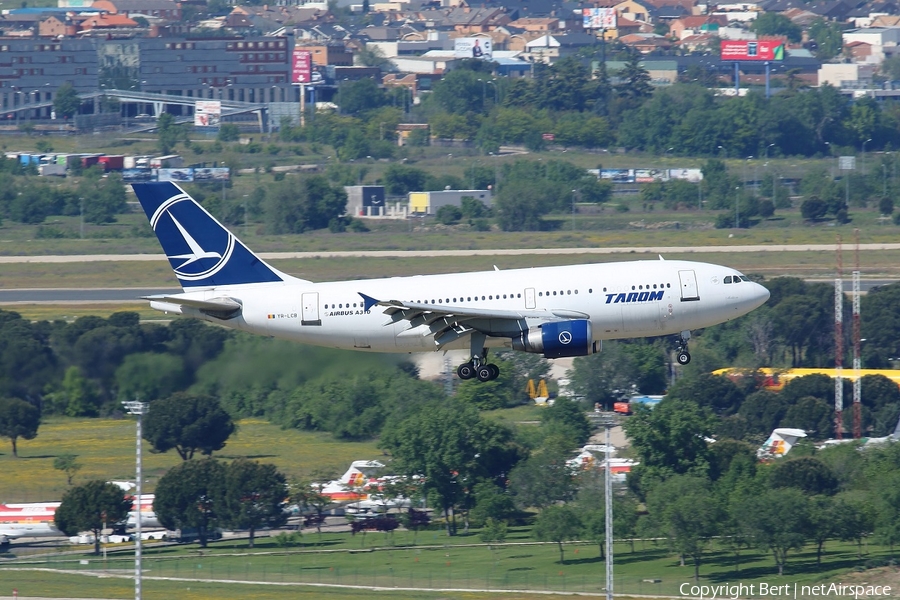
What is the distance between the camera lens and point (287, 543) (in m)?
91.3

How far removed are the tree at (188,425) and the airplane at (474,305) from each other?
38.8m

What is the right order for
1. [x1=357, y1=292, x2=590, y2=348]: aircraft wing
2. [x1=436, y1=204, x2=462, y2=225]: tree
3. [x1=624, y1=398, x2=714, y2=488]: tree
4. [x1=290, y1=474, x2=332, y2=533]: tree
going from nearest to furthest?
[x1=357, y1=292, x2=590, y2=348]: aircraft wing → [x1=290, y1=474, x2=332, y2=533]: tree → [x1=624, y1=398, x2=714, y2=488]: tree → [x1=436, y1=204, x2=462, y2=225]: tree

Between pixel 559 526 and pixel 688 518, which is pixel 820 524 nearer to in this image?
pixel 688 518

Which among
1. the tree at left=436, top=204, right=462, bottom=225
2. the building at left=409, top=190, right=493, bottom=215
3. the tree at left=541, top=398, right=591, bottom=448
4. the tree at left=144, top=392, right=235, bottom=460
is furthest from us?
the building at left=409, top=190, right=493, bottom=215

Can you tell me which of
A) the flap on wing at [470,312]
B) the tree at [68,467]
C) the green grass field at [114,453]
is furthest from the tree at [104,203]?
the flap on wing at [470,312]

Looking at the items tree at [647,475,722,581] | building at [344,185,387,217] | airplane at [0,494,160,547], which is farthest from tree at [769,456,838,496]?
building at [344,185,387,217]

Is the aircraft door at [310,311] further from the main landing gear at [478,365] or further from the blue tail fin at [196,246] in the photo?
the main landing gear at [478,365]

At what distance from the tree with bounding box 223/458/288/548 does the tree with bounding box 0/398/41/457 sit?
13.5 m

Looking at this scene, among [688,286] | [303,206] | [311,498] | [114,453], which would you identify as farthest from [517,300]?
[303,206]

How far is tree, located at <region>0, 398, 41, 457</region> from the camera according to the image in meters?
93.4

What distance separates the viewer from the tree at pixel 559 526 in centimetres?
8775

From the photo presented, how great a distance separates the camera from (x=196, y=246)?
2483 inches

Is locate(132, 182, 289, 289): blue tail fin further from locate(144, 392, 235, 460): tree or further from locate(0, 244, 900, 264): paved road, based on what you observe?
locate(0, 244, 900, 264): paved road

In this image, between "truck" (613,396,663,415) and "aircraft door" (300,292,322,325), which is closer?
"aircraft door" (300,292,322,325)
